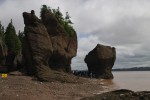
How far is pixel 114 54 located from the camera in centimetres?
8256

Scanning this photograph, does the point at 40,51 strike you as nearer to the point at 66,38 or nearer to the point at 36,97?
the point at 66,38

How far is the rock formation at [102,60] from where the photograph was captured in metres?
80.1

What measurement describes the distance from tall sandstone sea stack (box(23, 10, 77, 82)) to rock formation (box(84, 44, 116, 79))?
782 inches

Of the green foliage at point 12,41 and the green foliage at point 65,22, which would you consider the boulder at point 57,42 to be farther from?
the green foliage at point 12,41

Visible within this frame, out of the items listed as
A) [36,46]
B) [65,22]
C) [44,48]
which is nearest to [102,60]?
[65,22]

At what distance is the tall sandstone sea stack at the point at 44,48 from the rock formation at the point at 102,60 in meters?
Answer: 19.9

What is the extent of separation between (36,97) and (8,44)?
204 ft

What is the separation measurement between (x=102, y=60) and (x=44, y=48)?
3510 cm

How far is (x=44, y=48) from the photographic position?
46531 mm

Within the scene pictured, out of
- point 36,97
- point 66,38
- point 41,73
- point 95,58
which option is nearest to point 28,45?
point 41,73

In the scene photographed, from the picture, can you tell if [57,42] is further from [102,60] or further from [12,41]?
[12,41]

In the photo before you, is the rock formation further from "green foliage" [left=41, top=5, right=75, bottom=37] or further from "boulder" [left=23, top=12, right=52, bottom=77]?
"boulder" [left=23, top=12, right=52, bottom=77]

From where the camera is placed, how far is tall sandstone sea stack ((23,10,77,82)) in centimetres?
4397

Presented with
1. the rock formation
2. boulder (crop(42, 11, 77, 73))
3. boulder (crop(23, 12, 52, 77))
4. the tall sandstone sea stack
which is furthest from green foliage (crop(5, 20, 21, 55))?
boulder (crop(23, 12, 52, 77))
